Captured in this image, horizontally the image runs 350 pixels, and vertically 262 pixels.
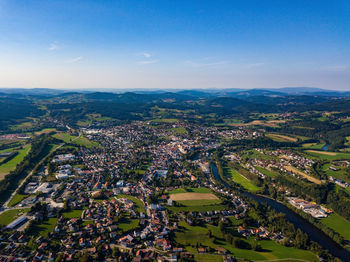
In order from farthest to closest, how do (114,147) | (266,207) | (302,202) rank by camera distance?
1. (114,147)
2. (302,202)
3. (266,207)

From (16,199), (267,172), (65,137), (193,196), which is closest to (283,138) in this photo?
(267,172)

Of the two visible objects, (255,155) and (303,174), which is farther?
(255,155)

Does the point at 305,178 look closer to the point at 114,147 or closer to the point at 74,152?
the point at 114,147

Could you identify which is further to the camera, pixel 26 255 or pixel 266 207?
pixel 266 207

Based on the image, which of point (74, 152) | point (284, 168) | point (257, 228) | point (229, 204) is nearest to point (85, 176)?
point (74, 152)

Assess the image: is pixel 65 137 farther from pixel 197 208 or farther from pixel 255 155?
pixel 255 155
